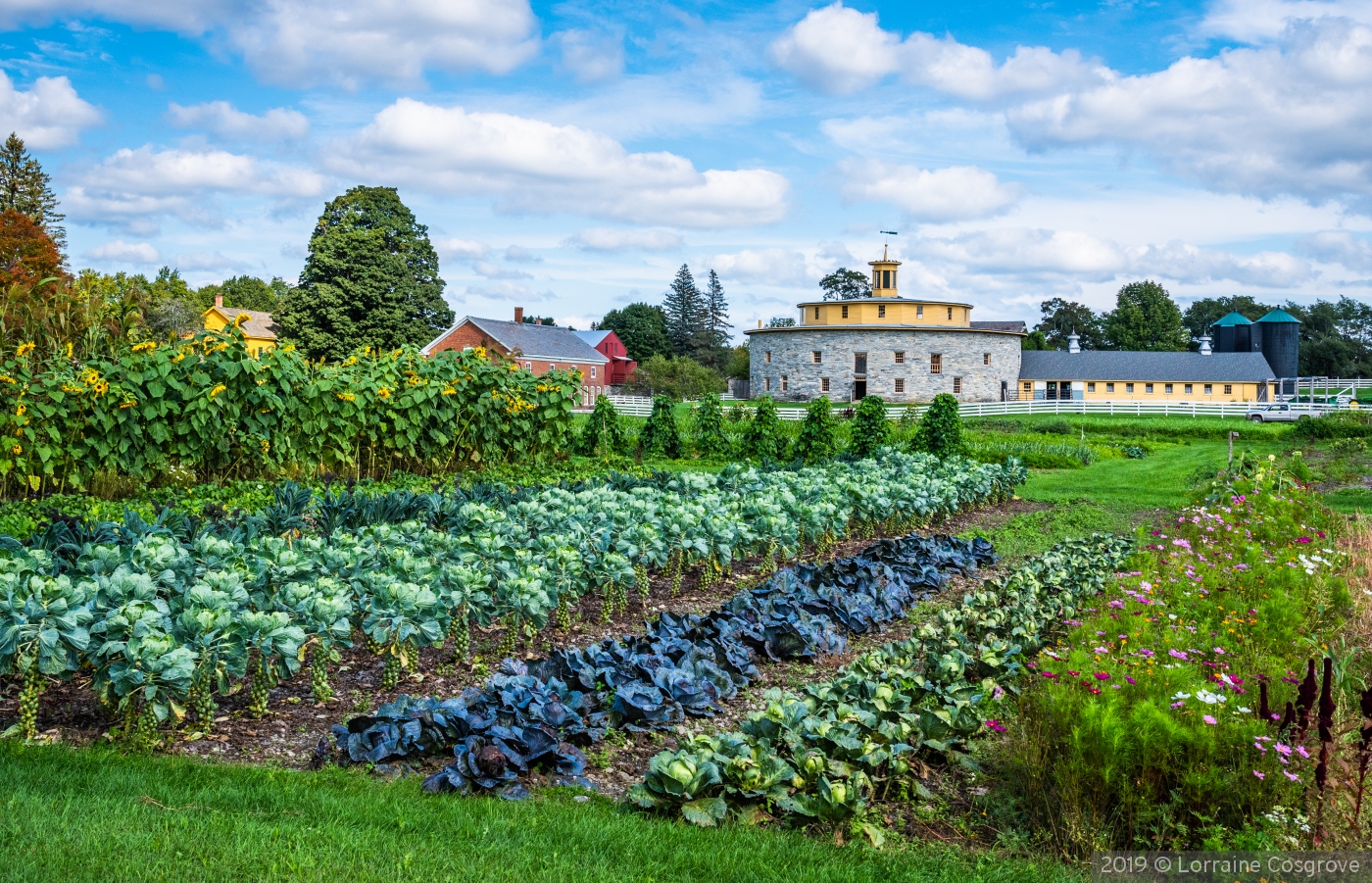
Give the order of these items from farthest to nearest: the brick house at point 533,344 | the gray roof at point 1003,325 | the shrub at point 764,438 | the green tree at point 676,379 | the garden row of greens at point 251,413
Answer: the gray roof at point 1003,325
the green tree at point 676,379
the brick house at point 533,344
the shrub at point 764,438
the garden row of greens at point 251,413

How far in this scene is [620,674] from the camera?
538cm

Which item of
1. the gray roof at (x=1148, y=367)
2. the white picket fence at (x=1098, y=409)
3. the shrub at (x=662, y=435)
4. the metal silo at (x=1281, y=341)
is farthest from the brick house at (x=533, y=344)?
the metal silo at (x=1281, y=341)

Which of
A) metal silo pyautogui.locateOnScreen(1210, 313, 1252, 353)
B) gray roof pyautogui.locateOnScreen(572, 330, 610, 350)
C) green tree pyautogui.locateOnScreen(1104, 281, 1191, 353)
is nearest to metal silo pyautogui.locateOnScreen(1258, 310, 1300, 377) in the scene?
metal silo pyautogui.locateOnScreen(1210, 313, 1252, 353)

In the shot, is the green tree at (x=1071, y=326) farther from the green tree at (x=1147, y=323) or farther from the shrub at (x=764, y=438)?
the shrub at (x=764, y=438)

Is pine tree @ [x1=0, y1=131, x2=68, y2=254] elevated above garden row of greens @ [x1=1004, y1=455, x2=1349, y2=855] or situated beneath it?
elevated above

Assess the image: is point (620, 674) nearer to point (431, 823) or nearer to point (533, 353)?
point (431, 823)

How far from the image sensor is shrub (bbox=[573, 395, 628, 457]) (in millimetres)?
20234

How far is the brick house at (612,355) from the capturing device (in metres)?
62.2

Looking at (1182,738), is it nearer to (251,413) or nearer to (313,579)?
(313,579)

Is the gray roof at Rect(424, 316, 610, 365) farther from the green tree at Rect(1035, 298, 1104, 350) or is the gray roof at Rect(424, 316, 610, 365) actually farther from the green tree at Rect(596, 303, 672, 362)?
the green tree at Rect(1035, 298, 1104, 350)

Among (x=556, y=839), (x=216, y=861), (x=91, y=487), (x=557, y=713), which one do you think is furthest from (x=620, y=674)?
(x=91, y=487)

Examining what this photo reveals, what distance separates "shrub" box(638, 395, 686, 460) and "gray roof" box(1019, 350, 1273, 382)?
121 feet

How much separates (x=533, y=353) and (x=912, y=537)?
4004 cm

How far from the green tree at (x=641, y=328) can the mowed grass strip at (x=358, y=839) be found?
6878 centimetres
